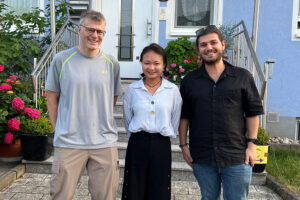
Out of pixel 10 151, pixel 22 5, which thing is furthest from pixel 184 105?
pixel 22 5

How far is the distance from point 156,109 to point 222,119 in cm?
46

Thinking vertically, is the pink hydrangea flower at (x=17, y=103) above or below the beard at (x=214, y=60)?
below

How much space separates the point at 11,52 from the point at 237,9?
14.2 ft

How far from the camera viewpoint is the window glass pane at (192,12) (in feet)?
19.4

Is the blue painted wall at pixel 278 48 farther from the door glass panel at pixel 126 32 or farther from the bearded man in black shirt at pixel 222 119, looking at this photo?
the bearded man in black shirt at pixel 222 119

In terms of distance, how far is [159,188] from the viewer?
199cm

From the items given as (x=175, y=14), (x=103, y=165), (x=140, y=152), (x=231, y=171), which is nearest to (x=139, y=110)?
(x=140, y=152)

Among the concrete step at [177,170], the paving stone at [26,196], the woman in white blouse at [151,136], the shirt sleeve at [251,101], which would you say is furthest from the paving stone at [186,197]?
the shirt sleeve at [251,101]

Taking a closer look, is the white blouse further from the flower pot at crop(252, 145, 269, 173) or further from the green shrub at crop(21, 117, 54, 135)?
the green shrub at crop(21, 117, 54, 135)

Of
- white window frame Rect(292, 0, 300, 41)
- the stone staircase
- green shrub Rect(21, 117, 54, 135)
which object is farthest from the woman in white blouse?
white window frame Rect(292, 0, 300, 41)

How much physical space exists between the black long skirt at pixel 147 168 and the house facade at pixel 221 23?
4098 mm

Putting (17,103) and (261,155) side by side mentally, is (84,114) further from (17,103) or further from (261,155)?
(261,155)

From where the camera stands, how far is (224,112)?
1.81 m

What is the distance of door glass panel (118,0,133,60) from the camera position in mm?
5957
